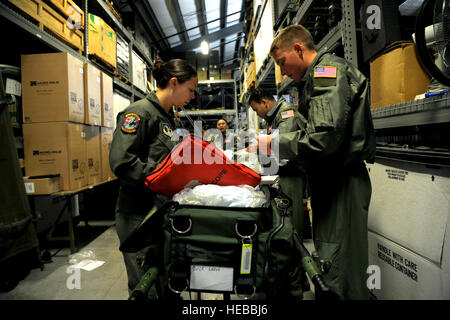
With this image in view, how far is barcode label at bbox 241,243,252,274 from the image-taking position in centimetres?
A: 68

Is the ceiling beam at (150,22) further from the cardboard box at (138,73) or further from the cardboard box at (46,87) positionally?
the cardboard box at (46,87)

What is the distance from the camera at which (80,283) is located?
6.53ft

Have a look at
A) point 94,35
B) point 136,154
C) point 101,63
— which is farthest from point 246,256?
point 101,63

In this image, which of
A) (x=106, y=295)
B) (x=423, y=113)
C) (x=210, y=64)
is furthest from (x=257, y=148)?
(x=210, y=64)

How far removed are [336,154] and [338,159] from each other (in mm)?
29

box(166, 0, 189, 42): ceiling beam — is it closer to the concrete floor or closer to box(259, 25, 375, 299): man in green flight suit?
box(259, 25, 375, 299): man in green flight suit

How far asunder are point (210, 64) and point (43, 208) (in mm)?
6369

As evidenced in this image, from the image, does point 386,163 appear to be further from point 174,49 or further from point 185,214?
point 174,49

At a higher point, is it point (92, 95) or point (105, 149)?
point (92, 95)

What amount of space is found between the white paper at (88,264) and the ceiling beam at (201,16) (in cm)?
601

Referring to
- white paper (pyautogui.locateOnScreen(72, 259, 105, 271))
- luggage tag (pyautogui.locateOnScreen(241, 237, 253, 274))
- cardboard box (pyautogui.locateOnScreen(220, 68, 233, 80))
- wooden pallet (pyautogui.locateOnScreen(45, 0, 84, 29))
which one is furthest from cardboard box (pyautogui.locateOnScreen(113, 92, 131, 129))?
cardboard box (pyautogui.locateOnScreen(220, 68, 233, 80))

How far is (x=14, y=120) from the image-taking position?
234 cm

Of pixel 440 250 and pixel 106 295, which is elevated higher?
pixel 440 250

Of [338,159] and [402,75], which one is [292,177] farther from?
[402,75]
